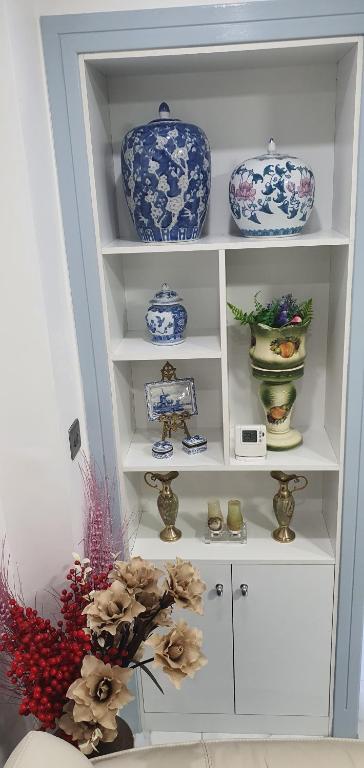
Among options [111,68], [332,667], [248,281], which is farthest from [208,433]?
[111,68]

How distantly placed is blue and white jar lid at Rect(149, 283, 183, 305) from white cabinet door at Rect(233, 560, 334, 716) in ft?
2.65

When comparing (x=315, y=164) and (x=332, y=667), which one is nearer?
(x=315, y=164)

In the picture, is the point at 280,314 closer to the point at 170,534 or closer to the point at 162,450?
the point at 162,450

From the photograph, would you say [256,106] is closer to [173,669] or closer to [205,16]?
[205,16]

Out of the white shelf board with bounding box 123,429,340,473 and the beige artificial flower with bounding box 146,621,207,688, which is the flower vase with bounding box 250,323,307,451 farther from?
the beige artificial flower with bounding box 146,621,207,688

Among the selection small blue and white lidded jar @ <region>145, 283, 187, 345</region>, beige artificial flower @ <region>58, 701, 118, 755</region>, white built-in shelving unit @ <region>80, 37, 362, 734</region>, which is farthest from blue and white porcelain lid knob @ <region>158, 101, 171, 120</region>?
beige artificial flower @ <region>58, 701, 118, 755</region>

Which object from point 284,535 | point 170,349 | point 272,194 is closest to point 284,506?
point 284,535

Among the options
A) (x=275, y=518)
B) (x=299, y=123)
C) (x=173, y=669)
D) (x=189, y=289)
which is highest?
(x=299, y=123)

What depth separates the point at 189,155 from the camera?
141 centimetres

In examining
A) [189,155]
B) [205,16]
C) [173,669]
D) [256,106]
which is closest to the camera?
[173,669]

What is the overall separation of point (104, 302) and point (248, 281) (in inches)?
18.5

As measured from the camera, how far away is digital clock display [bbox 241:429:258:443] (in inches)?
64.5

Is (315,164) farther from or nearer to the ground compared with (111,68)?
nearer to the ground

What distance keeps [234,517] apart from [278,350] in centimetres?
54
